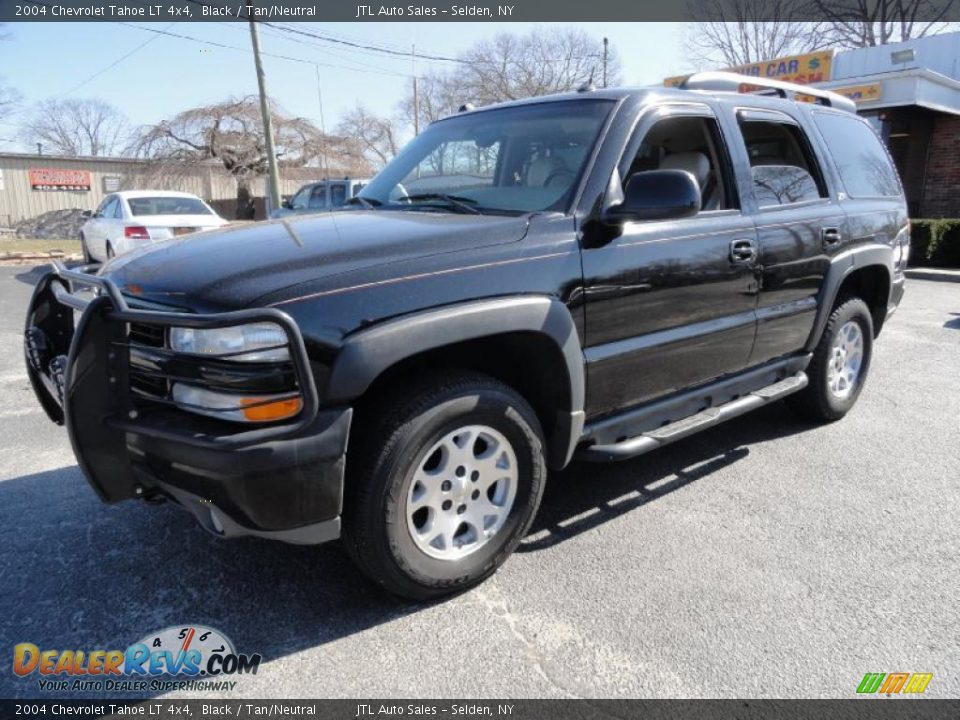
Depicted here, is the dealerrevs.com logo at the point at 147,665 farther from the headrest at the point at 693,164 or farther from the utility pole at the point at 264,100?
the utility pole at the point at 264,100

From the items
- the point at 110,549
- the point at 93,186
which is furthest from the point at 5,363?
the point at 93,186

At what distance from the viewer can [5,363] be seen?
626 centimetres

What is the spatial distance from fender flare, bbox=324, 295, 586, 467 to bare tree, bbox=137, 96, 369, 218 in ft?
86.9

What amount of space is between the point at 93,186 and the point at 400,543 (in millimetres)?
33013

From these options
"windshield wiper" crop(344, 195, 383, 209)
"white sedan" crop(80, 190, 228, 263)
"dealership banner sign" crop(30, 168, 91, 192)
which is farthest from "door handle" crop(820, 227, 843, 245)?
"dealership banner sign" crop(30, 168, 91, 192)

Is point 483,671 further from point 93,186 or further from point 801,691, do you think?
point 93,186

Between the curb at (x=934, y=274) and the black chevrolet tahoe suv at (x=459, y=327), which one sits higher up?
the black chevrolet tahoe suv at (x=459, y=327)

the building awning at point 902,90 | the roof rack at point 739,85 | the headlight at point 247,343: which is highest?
the building awning at point 902,90

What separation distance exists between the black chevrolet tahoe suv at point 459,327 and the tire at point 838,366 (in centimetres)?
34

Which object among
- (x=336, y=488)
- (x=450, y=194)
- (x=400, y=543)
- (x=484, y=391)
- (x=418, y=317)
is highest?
(x=450, y=194)

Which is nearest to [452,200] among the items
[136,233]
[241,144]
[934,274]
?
[136,233]

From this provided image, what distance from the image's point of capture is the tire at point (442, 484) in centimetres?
237

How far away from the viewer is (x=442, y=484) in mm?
2590

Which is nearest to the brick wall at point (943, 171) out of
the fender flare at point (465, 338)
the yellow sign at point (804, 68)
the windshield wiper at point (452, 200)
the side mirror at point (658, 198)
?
the yellow sign at point (804, 68)
